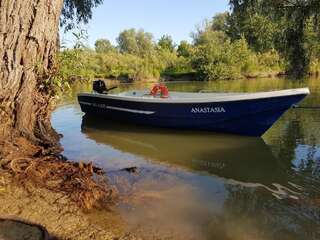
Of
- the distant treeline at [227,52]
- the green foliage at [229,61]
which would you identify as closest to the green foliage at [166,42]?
the distant treeline at [227,52]

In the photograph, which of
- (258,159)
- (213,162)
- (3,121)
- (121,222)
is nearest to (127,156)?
(213,162)

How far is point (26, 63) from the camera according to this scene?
17.8 feet

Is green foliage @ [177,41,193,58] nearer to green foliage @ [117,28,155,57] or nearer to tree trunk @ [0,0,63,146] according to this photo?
green foliage @ [117,28,155,57]

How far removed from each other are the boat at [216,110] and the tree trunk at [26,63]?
15.8 feet

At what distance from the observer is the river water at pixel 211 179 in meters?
4.41

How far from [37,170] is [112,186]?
106 cm

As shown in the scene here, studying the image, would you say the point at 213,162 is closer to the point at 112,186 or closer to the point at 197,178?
the point at 197,178

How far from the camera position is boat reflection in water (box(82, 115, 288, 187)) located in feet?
22.5

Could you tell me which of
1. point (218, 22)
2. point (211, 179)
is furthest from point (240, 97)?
point (218, 22)

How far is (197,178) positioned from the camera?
21.3 feet

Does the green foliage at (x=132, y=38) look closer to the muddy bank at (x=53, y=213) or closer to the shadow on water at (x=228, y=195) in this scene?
the shadow on water at (x=228, y=195)

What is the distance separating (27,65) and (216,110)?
18.3 ft

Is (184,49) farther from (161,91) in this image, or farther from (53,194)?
(53,194)

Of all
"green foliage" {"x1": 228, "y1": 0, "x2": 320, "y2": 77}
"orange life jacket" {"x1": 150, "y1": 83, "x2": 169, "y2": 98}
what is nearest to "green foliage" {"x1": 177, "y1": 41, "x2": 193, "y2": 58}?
"green foliage" {"x1": 228, "y1": 0, "x2": 320, "y2": 77}
